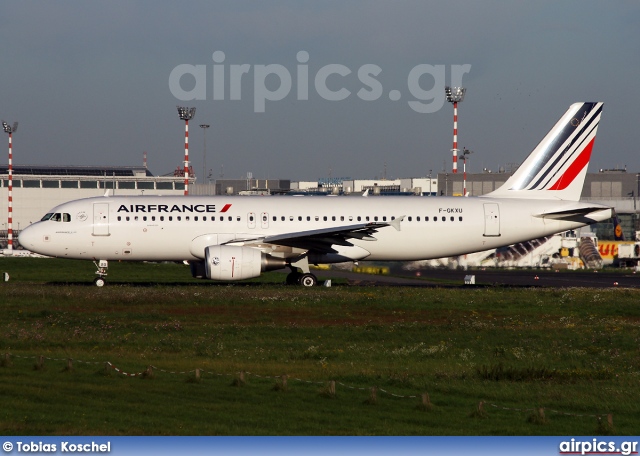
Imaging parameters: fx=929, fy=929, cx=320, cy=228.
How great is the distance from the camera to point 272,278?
56.9m

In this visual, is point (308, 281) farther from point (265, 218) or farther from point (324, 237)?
point (265, 218)

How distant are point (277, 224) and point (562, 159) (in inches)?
593

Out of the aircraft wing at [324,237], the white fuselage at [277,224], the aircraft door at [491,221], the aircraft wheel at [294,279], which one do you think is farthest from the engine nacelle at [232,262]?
the aircraft door at [491,221]

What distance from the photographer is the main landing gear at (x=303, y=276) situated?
44.7 metres

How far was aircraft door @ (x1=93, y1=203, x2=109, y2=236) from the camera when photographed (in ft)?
142

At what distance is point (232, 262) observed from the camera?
4131cm

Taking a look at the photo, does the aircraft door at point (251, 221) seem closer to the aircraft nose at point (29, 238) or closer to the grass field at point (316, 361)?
the grass field at point (316, 361)

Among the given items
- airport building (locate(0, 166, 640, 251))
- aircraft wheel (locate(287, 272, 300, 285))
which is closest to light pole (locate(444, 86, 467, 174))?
aircraft wheel (locate(287, 272, 300, 285))

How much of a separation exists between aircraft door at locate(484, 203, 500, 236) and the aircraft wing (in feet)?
15.8

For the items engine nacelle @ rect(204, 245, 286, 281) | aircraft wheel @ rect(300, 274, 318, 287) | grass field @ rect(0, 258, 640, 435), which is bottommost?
grass field @ rect(0, 258, 640, 435)

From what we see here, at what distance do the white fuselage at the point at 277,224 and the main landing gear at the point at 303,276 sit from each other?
0.87 m

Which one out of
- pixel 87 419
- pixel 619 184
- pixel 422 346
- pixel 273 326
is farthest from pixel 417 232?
pixel 619 184

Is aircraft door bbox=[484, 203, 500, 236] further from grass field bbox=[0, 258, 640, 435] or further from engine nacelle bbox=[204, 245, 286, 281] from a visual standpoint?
engine nacelle bbox=[204, 245, 286, 281]

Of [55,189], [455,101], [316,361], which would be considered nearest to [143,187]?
[55,189]
